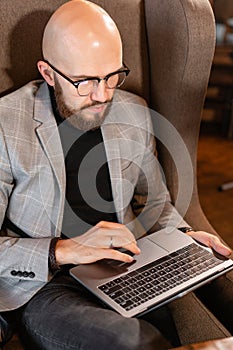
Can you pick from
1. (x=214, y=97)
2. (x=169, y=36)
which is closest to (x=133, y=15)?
(x=169, y=36)

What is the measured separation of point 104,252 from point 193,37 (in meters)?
0.58

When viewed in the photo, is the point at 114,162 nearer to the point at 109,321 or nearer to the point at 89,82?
the point at 89,82

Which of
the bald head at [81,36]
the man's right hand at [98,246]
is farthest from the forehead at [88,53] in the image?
the man's right hand at [98,246]

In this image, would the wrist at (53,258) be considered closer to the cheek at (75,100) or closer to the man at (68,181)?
the man at (68,181)

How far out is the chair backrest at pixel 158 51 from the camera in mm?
1273

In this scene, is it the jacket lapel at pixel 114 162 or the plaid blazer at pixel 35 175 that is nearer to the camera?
the plaid blazer at pixel 35 175

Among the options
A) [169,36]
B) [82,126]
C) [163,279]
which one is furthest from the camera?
[169,36]

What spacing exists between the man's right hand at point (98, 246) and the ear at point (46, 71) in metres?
0.35

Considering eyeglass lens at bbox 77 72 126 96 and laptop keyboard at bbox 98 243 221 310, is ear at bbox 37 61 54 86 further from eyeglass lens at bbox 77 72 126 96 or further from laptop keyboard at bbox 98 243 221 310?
laptop keyboard at bbox 98 243 221 310

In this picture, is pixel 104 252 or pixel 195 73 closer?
pixel 104 252

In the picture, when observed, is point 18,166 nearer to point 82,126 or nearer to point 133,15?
point 82,126

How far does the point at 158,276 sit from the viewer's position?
3.64ft

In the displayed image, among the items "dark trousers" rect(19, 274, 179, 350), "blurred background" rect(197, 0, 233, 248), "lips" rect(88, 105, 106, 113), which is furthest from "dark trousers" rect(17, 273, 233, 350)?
"blurred background" rect(197, 0, 233, 248)

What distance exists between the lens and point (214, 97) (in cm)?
304
